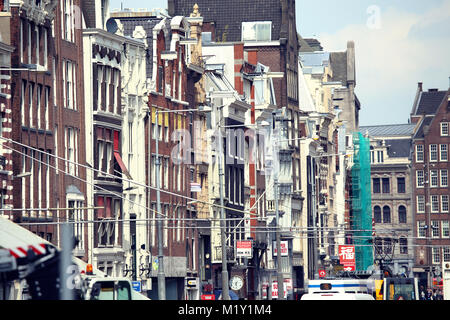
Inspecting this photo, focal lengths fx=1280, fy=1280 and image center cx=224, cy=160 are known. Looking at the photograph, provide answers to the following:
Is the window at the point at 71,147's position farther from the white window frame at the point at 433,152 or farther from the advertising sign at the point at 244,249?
the white window frame at the point at 433,152

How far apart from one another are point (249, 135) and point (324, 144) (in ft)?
123

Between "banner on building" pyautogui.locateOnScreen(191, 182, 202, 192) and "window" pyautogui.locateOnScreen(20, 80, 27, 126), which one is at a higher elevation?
A: "window" pyautogui.locateOnScreen(20, 80, 27, 126)

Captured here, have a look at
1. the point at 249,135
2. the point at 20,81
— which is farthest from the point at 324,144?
the point at 20,81

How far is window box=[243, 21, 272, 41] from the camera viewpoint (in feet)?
389

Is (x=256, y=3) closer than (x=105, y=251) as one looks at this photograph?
No

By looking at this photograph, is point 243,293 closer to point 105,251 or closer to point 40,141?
point 105,251

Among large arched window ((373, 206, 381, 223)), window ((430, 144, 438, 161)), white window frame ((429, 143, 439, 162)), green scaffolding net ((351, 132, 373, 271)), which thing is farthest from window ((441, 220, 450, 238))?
green scaffolding net ((351, 132, 373, 271))

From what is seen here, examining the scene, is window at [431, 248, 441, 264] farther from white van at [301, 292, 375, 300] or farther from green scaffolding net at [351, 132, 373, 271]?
white van at [301, 292, 375, 300]

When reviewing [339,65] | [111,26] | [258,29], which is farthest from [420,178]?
[111,26]

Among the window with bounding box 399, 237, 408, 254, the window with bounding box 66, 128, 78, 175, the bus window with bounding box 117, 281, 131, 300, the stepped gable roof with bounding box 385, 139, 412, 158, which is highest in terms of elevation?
the stepped gable roof with bounding box 385, 139, 412, 158

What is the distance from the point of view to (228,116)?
3588 inches

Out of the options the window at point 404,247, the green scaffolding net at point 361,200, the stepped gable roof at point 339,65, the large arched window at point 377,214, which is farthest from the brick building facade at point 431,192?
the green scaffolding net at point 361,200

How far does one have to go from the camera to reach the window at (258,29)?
389 ft

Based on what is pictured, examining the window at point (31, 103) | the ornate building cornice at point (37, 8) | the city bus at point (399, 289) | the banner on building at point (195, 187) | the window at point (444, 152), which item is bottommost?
the city bus at point (399, 289)
